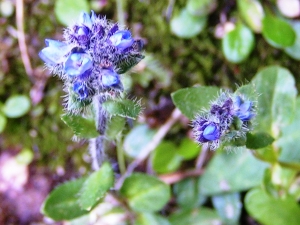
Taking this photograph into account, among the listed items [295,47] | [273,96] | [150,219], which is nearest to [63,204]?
[150,219]

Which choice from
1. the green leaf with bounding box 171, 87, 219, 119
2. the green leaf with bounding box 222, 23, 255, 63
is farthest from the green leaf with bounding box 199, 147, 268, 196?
the green leaf with bounding box 171, 87, 219, 119

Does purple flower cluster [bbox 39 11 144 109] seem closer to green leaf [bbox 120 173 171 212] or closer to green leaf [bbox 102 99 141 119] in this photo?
green leaf [bbox 102 99 141 119]

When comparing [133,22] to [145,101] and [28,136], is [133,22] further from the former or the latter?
[28,136]

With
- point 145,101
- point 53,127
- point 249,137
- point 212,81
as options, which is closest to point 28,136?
point 53,127

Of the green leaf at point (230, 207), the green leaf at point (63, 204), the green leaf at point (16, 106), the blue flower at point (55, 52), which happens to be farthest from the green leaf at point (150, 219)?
the blue flower at point (55, 52)

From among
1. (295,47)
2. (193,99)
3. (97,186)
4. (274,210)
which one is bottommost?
(274,210)

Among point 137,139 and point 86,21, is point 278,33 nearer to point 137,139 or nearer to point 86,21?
point 137,139
